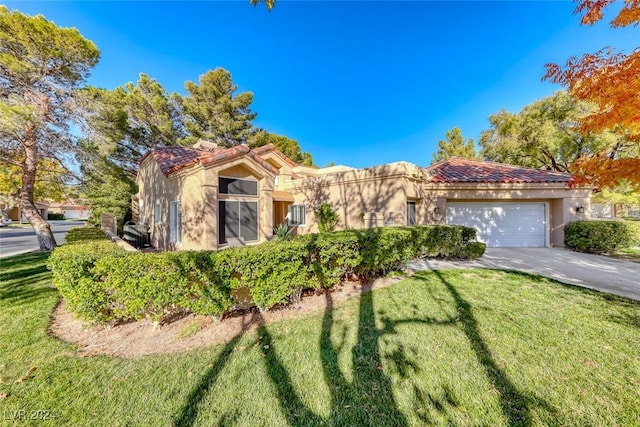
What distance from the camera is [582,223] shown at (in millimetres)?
11703

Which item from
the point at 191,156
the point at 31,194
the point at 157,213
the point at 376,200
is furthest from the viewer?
the point at 157,213

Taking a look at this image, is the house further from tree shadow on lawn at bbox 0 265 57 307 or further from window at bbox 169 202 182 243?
tree shadow on lawn at bbox 0 265 57 307

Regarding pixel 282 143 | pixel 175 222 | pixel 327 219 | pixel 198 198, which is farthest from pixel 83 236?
pixel 282 143

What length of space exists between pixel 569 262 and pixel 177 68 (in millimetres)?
29529

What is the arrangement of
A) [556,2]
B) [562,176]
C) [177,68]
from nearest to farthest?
[556,2], [562,176], [177,68]

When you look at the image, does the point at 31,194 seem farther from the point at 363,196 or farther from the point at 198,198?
the point at 363,196

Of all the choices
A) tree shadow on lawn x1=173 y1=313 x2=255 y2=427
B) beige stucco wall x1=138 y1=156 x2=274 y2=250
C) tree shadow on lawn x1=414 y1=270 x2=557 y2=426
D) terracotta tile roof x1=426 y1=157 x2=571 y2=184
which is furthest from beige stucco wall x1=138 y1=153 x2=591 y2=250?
tree shadow on lawn x1=414 y1=270 x2=557 y2=426

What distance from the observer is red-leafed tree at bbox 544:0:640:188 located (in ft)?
17.3

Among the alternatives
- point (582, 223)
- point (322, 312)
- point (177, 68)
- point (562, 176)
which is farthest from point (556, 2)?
point (177, 68)

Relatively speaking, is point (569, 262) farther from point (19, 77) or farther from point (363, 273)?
point (19, 77)

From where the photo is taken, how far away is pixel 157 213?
14.4m

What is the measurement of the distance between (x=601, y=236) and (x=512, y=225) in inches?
127

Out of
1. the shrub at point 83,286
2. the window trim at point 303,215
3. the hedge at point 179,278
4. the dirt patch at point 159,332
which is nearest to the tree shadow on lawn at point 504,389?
the dirt patch at point 159,332

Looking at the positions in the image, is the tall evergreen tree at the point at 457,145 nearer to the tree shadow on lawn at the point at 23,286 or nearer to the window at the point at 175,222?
the window at the point at 175,222
